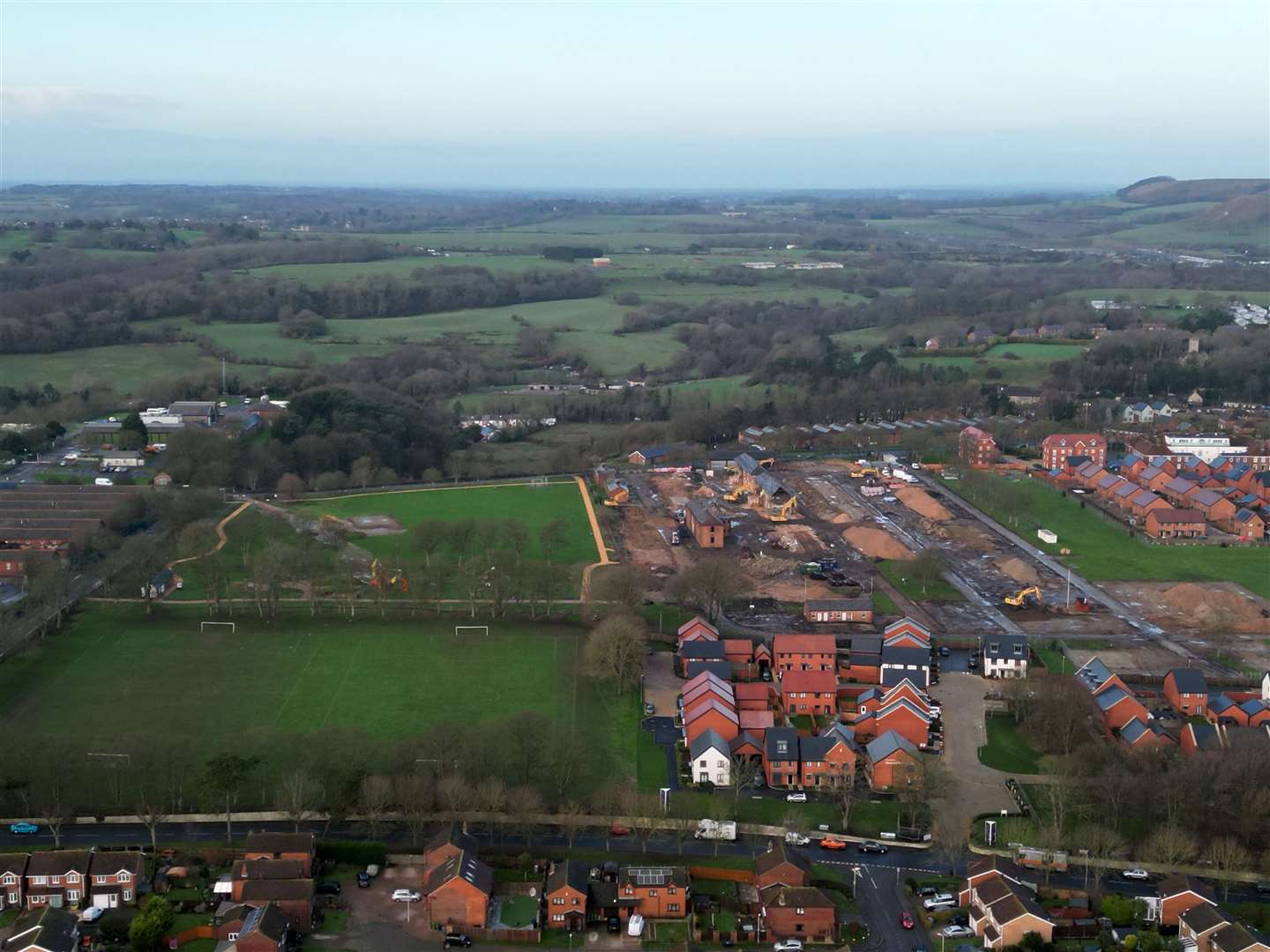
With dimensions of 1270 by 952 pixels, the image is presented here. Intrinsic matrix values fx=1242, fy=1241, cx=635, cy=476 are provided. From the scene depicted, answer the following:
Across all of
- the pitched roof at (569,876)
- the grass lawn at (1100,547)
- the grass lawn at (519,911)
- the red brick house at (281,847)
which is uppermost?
the red brick house at (281,847)

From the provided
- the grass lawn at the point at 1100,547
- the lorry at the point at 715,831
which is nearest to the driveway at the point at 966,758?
the lorry at the point at 715,831

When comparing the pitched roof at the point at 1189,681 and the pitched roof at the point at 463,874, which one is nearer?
the pitched roof at the point at 463,874

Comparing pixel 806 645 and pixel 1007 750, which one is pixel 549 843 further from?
pixel 1007 750

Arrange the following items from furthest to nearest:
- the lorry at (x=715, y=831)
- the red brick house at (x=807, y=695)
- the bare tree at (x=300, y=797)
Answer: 1. the red brick house at (x=807, y=695)
2. the lorry at (x=715, y=831)
3. the bare tree at (x=300, y=797)

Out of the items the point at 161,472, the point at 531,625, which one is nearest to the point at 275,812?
the point at 531,625

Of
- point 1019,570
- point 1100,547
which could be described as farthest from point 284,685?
point 1100,547

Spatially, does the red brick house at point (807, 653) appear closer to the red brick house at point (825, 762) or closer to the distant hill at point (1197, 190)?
the red brick house at point (825, 762)

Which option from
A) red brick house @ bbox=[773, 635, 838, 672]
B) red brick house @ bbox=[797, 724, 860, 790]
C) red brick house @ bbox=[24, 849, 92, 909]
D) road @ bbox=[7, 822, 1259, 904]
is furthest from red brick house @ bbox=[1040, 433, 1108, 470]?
red brick house @ bbox=[24, 849, 92, 909]
